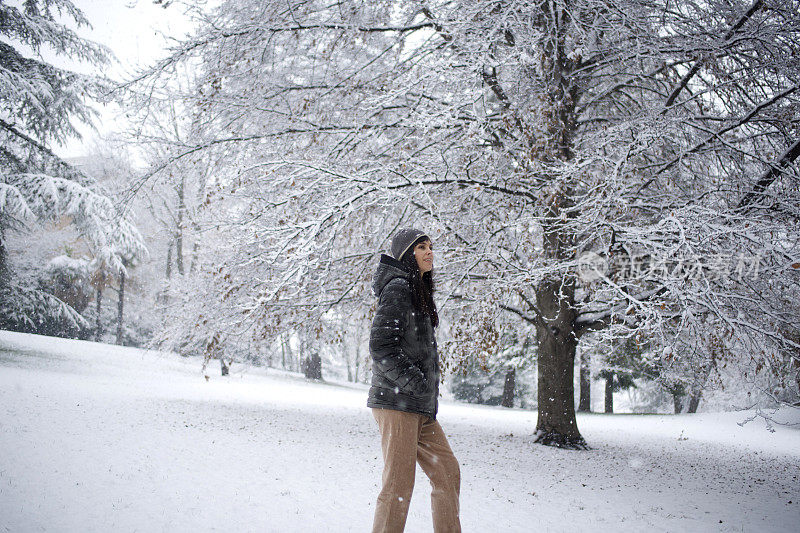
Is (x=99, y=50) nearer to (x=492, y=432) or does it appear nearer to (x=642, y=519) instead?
(x=492, y=432)

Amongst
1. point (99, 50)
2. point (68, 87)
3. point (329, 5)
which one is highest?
point (99, 50)

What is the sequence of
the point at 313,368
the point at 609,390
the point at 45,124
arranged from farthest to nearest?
the point at 313,368
the point at 609,390
the point at 45,124

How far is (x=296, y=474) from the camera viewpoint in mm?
5121

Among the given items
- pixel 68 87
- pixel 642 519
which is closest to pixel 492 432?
pixel 642 519

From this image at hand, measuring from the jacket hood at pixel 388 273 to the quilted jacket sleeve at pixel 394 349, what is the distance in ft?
0.55

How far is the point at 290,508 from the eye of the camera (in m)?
3.95

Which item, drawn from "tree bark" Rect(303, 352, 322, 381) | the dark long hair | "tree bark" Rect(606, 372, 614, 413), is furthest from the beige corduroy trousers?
"tree bark" Rect(303, 352, 322, 381)

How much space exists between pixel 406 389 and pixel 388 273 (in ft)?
2.26

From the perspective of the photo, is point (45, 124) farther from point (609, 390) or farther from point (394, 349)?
point (609, 390)

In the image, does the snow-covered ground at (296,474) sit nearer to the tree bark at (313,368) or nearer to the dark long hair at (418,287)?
the dark long hair at (418,287)

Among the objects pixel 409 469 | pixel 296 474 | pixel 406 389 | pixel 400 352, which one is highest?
pixel 400 352

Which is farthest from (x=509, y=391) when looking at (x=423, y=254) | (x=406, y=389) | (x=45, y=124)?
(x=406, y=389)

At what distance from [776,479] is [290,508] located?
7.12 m

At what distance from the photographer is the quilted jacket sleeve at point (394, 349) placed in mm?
2584
